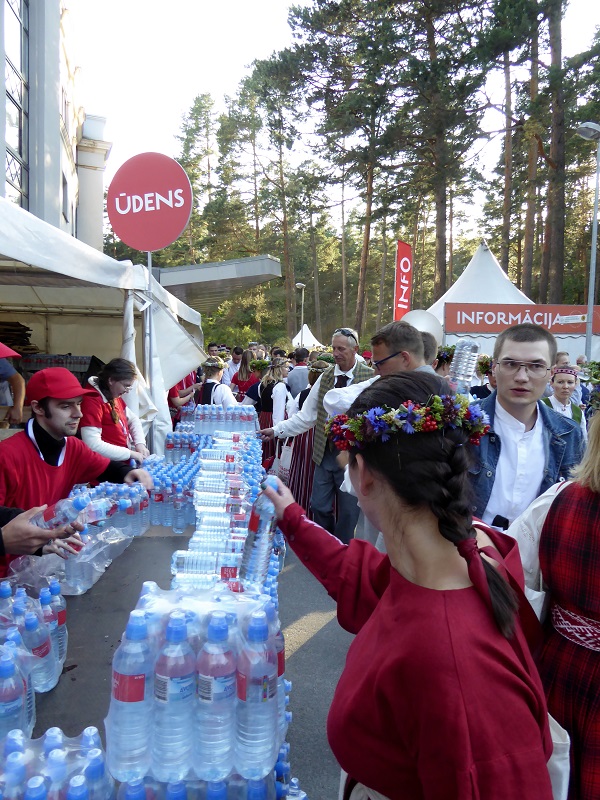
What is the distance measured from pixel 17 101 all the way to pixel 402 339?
11.7 m

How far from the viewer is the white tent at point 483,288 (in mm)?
17688

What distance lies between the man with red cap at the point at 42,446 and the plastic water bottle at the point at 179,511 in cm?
94

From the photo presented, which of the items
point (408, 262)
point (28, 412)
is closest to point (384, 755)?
point (28, 412)

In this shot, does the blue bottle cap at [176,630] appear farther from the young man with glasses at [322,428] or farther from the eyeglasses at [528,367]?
the young man with glasses at [322,428]

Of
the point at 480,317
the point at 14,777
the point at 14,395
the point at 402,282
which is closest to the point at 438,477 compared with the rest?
the point at 14,777

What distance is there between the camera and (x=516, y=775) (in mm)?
1029

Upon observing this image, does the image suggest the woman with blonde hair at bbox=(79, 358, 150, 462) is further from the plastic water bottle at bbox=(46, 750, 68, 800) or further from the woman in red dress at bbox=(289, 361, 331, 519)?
the plastic water bottle at bbox=(46, 750, 68, 800)

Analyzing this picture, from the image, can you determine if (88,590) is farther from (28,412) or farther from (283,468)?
(28,412)

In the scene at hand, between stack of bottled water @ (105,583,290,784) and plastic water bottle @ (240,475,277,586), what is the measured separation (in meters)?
A: 0.47

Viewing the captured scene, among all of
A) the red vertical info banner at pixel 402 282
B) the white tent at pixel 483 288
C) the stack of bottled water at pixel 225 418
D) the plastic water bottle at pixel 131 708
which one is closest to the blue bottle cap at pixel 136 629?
the plastic water bottle at pixel 131 708

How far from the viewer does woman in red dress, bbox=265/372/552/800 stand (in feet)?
3.41

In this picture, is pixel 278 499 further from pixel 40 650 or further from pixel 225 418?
pixel 225 418

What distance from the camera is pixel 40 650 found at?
2463mm

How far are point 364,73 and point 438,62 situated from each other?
11.4 feet
